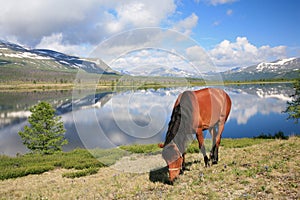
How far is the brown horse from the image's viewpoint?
7648 mm

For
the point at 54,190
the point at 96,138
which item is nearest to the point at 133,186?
the point at 96,138

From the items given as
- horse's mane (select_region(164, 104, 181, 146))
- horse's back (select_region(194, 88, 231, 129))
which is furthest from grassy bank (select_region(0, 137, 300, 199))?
horse's back (select_region(194, 88, 231, 129))

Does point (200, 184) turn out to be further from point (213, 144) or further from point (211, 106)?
point (211, 106)

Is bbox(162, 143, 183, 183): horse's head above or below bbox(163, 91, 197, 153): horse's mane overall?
below

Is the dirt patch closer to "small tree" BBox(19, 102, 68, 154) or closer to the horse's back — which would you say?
the horse's back

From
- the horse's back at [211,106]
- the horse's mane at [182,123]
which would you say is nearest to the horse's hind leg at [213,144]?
the horse's back at [211,106]

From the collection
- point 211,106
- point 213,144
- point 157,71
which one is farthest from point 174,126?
point 157,71

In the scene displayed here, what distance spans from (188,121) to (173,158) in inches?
54.8

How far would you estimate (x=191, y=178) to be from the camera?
26.9ft

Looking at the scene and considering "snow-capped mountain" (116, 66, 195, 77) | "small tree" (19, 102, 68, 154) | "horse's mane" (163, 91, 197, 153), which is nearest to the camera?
"horse's mane" (163, 91, 197, 153)

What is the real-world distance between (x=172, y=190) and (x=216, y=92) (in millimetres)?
4331

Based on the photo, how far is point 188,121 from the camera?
8.16 meters

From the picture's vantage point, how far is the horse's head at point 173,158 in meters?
7.55

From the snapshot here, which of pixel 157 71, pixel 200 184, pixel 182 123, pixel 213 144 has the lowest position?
pixel 200 184
